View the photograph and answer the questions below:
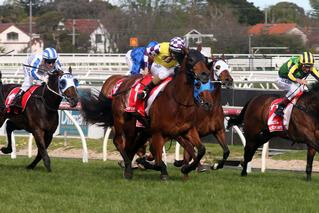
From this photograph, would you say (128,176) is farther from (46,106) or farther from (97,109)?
(46,106)

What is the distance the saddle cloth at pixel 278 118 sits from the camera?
10.6 metres

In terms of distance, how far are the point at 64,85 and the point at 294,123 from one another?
10.3 ft

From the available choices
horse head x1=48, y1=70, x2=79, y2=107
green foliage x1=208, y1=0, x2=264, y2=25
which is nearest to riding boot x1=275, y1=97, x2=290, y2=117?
horse head x1=48, y1=70, x2=79, y2=107

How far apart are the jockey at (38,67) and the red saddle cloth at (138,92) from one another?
135 cm

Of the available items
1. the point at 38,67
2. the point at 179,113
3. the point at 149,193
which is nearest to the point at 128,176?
the point at 179,113

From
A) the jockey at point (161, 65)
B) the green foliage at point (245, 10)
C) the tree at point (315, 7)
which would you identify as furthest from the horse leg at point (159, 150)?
the tree at point (315, 7)

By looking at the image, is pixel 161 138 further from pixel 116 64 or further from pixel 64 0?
pixel 64 0

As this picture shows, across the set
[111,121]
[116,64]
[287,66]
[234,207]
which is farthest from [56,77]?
[116,64]

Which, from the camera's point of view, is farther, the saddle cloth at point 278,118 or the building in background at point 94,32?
the building in background at point 94,32

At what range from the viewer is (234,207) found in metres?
7.45

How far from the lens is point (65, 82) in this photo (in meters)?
10.6

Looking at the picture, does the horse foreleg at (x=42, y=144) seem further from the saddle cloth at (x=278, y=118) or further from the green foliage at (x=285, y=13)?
the green foliage at (x=285, y=13)

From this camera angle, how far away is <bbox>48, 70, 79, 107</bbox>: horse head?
10.5 metres

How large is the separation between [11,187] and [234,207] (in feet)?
8.72
